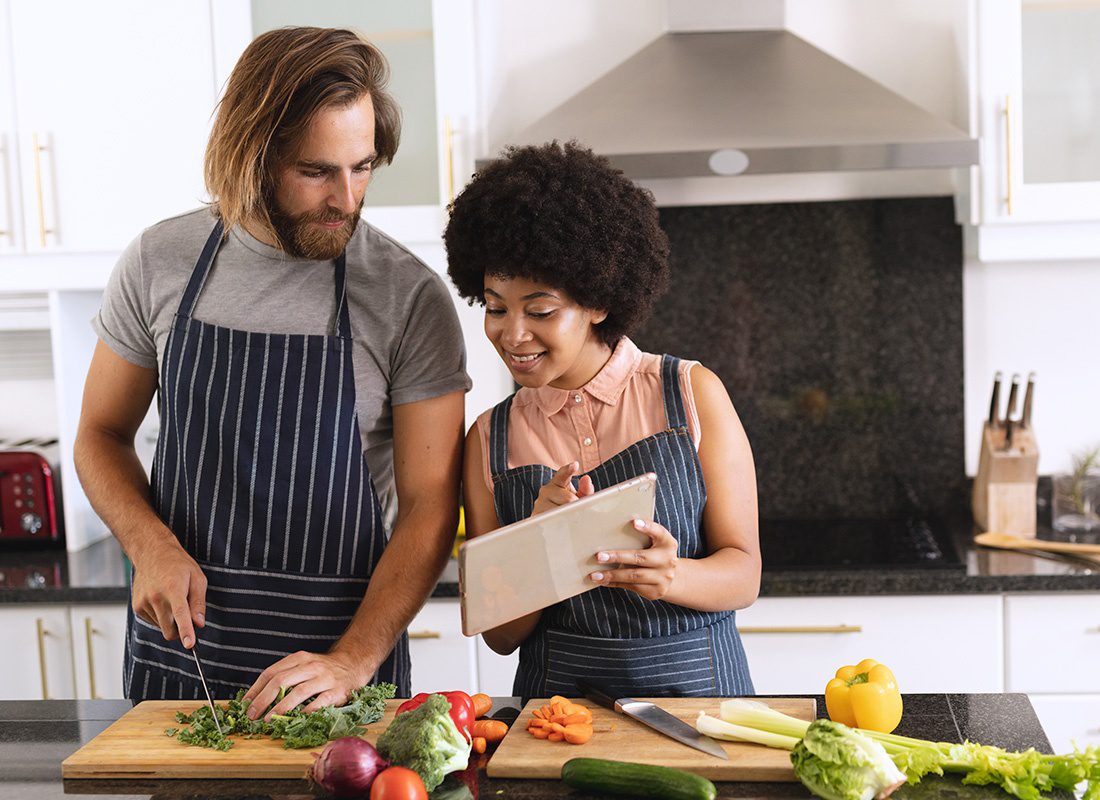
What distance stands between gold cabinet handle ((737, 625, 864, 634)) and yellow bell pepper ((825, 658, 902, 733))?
1065 millimetres

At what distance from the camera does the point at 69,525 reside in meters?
2.81

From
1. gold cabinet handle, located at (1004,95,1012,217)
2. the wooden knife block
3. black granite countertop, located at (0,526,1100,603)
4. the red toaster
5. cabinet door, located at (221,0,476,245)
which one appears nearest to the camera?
black granite countertop, located at (0,526,1100,603)

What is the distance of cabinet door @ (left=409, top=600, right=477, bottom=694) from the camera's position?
2475 mm

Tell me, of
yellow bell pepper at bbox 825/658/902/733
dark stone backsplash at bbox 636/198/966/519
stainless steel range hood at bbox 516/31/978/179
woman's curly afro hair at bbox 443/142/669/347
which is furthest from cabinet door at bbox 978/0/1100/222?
yellow bell pepper at bbox 825/658/902/733

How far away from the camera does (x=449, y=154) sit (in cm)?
256

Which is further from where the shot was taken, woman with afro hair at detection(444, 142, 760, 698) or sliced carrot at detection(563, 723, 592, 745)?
woman with afro hair at detection(444, 142, 760, 698)

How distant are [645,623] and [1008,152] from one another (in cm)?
150

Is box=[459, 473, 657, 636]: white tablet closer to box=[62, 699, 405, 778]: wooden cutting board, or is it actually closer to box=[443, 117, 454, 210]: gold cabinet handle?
box=[62, 699, 405, 778]: wooden cutting board

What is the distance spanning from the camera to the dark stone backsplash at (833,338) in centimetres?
291

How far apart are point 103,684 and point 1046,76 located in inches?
94.4

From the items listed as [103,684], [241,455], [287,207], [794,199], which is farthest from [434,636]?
[794,199]

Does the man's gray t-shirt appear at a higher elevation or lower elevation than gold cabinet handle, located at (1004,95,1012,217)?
lower

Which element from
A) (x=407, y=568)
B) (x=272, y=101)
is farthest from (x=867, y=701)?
(x=272, y=101)

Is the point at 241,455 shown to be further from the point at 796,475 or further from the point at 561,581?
the point at 796,475
